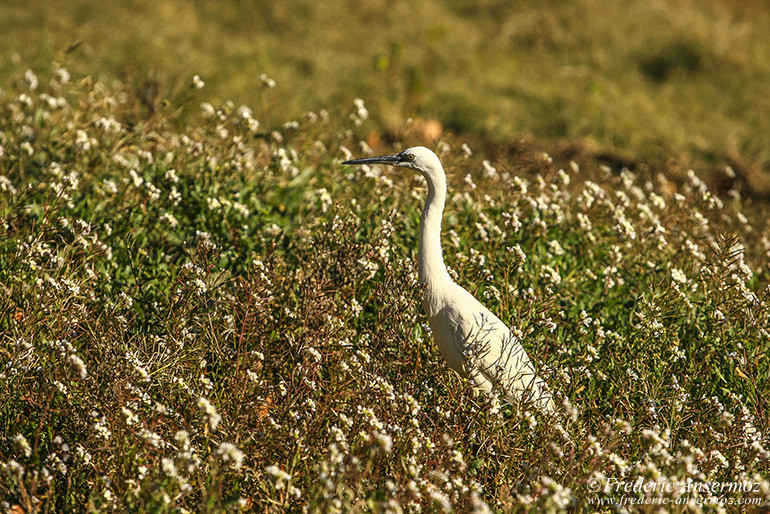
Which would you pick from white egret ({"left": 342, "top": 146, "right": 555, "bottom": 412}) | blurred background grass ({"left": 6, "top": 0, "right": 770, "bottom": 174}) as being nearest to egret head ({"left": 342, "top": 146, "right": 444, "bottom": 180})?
white egret ({"left": 342, "top": 146, "right": 555, "bottom": 412})

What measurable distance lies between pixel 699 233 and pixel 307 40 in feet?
29.9

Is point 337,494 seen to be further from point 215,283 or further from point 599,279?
point 599,279

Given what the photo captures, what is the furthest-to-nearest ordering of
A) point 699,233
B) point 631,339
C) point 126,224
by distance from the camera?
1. point 699,233
2. point 126,224
3. point 631,339

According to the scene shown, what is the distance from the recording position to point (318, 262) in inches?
138

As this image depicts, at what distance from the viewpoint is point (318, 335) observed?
11.1ft

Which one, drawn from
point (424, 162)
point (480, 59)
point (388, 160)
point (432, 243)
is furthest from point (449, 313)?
point (480, 59)

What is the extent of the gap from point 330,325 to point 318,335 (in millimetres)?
80

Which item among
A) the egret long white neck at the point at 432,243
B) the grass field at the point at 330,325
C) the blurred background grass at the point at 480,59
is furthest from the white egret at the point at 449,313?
the blurred background grass at the point at 480,59

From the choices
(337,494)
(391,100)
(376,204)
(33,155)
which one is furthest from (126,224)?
(391,100)

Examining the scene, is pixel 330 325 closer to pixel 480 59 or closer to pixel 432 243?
pixel 432 243

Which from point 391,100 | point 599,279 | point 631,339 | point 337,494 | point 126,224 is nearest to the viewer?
point 337,494

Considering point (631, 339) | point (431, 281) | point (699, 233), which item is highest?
point (431, 281)

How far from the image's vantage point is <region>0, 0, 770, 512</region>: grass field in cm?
278

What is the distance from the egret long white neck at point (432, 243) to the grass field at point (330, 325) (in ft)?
0.40
